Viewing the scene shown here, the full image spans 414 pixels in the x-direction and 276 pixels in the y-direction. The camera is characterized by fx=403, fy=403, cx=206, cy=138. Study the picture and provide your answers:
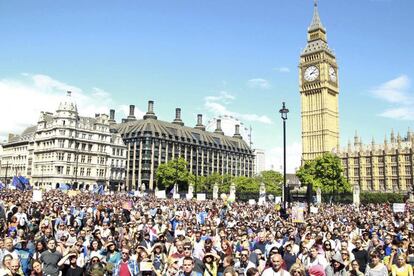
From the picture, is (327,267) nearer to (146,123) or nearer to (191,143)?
(146,123)

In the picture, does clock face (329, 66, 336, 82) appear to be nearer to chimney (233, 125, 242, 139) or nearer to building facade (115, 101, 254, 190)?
building facade (115, 101, 254, 190)

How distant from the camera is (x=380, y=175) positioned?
10762 cm

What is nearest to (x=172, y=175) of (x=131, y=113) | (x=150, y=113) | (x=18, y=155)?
(x=150, y=113)

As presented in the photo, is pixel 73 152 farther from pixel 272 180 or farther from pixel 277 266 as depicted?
pixel 277 266

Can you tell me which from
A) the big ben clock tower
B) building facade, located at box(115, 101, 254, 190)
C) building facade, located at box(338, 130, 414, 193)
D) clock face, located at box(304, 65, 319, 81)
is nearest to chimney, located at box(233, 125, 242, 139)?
building facade, located at box(115, 101, 254, 190)

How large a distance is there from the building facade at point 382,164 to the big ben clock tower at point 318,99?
6985 mm

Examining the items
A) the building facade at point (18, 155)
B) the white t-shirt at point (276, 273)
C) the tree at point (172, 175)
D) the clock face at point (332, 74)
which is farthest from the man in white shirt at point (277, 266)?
the clock face at point (332, 74)

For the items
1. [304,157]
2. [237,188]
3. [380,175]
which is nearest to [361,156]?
[380,175]

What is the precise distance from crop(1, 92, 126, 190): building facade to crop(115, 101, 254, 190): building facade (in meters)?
10.6

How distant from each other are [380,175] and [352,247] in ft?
343

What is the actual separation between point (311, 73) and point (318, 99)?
8450 millimetres

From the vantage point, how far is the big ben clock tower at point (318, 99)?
387 ft

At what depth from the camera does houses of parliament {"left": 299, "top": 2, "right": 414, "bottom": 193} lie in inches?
4080

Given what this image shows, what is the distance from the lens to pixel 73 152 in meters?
95.7
